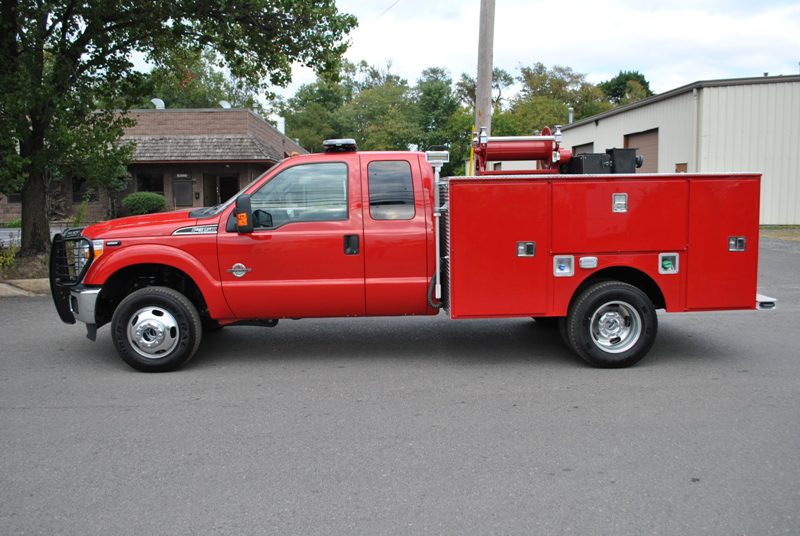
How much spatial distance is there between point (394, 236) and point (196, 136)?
2813 centimetres

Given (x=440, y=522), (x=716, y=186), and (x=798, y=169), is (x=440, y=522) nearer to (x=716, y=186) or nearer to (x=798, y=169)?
(x=716, y=186)

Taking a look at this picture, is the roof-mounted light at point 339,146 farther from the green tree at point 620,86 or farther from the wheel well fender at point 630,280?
the green tree at point 620,86

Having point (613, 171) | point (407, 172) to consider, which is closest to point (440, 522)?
point (407, 172)

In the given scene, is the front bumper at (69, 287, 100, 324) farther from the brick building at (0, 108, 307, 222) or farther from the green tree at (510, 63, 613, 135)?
the green tree at (510, 63, 613, 135)

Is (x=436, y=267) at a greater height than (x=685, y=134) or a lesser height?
lesser

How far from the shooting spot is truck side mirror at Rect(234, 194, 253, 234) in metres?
6.36

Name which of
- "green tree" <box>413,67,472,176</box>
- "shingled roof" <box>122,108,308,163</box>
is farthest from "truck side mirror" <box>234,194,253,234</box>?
"green tree" <box>413,67,472,176</box>

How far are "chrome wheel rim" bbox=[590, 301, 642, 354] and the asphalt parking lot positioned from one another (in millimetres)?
269

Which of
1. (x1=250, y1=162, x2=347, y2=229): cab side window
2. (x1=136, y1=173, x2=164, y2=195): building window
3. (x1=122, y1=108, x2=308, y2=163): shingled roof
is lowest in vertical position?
(x1=250, y1=162, x2=347, y2=229): cab side window

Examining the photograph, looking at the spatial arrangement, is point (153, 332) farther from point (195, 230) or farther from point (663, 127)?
point (663, 127)

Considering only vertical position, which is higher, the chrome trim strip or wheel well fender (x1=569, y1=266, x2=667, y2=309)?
the chrome trim strip

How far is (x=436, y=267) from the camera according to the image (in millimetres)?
6543

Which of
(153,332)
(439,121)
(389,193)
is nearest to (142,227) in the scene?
(153,332)

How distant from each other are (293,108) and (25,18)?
73931mm
